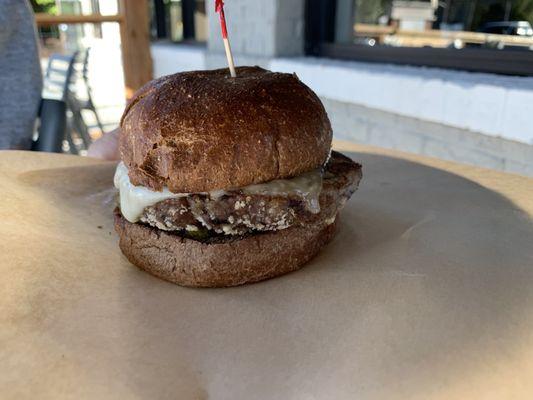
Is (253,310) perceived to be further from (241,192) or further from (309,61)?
(309,61)

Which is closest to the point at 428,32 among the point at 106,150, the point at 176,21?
the point at 106,150

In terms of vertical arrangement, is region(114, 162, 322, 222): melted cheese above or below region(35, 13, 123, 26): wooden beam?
below

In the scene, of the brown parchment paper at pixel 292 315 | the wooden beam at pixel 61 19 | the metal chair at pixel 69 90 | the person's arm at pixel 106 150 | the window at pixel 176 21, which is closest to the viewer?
the brown parchment paper at pixel 292 315

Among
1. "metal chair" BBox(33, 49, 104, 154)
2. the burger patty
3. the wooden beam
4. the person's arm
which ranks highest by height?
the wooden beam

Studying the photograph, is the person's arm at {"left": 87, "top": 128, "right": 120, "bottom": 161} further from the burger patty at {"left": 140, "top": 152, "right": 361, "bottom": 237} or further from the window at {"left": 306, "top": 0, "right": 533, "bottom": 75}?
the window at {"left": 306, "top": 0, "right": 533, "bottom": 75}

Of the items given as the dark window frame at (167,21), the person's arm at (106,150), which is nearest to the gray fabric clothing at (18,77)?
the person's arm at (106,150)

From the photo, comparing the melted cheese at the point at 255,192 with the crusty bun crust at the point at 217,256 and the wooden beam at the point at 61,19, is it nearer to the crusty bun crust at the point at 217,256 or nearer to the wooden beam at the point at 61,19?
the crusty bun crust at the point at 217,256

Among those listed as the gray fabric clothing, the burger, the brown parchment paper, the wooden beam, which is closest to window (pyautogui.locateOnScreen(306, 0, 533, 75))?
the brown parchment paper

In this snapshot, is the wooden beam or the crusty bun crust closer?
the crusty bun crust
